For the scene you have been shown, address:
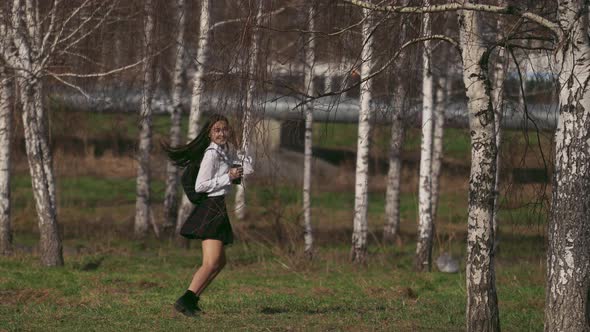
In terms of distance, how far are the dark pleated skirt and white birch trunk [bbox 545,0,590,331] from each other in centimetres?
331

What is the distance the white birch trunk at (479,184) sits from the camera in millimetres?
9906

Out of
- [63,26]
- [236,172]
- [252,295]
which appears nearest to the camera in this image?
[236,172]

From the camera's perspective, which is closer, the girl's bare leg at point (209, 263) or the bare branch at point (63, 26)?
the girl's bare leg at point (209, 263)

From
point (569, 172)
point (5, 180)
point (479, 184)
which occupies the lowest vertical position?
point (5, 180)

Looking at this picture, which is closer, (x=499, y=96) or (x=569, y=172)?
(x=569, y=172)

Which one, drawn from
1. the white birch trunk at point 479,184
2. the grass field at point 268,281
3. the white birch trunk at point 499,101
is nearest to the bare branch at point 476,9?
the white birch trunk at point 479,184

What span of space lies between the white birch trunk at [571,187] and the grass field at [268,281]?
2.81 feet

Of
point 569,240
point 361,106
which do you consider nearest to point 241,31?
point 569,240

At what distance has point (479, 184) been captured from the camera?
9969 mm

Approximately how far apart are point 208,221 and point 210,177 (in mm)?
400

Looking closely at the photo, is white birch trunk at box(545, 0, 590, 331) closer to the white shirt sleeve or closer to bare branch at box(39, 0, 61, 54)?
the white shirt sleeve

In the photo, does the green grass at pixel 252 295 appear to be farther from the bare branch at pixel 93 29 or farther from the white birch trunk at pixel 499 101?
the bare branch at pixel 93 29

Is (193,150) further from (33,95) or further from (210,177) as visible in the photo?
(33,95)

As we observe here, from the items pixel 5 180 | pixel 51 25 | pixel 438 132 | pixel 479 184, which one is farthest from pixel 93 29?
pixel 438 132
